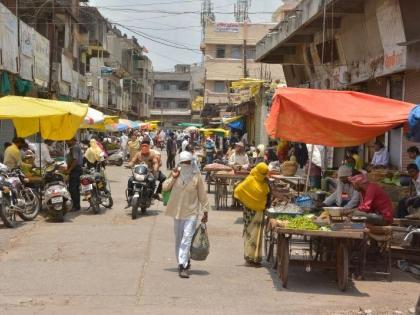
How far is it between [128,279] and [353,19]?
1305 centimetres

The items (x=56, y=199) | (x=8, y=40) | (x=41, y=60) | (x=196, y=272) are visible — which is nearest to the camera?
(x=196, y=272)

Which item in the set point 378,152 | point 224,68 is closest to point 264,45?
point 378,152

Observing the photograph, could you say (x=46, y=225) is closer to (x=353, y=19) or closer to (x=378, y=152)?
(x=378, y=152)

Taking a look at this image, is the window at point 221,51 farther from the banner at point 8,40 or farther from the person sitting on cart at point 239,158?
the person sitting on cart at point 239,158

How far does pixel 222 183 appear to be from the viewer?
15383 millimetres

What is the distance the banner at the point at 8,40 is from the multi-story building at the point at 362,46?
9216mm

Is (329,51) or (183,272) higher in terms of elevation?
(329,51)

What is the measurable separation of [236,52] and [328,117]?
→ 55427 millimetres

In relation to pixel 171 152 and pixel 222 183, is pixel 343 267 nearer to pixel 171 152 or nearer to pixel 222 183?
pixel 222 183

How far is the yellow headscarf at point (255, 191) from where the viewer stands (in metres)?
8.60

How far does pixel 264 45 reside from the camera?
2662 centimetres

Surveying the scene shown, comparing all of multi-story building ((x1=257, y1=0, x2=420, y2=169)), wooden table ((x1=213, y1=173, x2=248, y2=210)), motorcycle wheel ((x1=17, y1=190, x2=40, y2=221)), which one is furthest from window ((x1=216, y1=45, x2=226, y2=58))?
motorcycle wheel ((x1=17, y1=190, x2=40, y2=221))

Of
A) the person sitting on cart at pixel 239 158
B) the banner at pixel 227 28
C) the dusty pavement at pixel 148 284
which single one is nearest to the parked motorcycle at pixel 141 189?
the dusty pavement at pixel 148 284

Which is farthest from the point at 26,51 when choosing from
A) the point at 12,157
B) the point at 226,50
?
the point at 226,50
